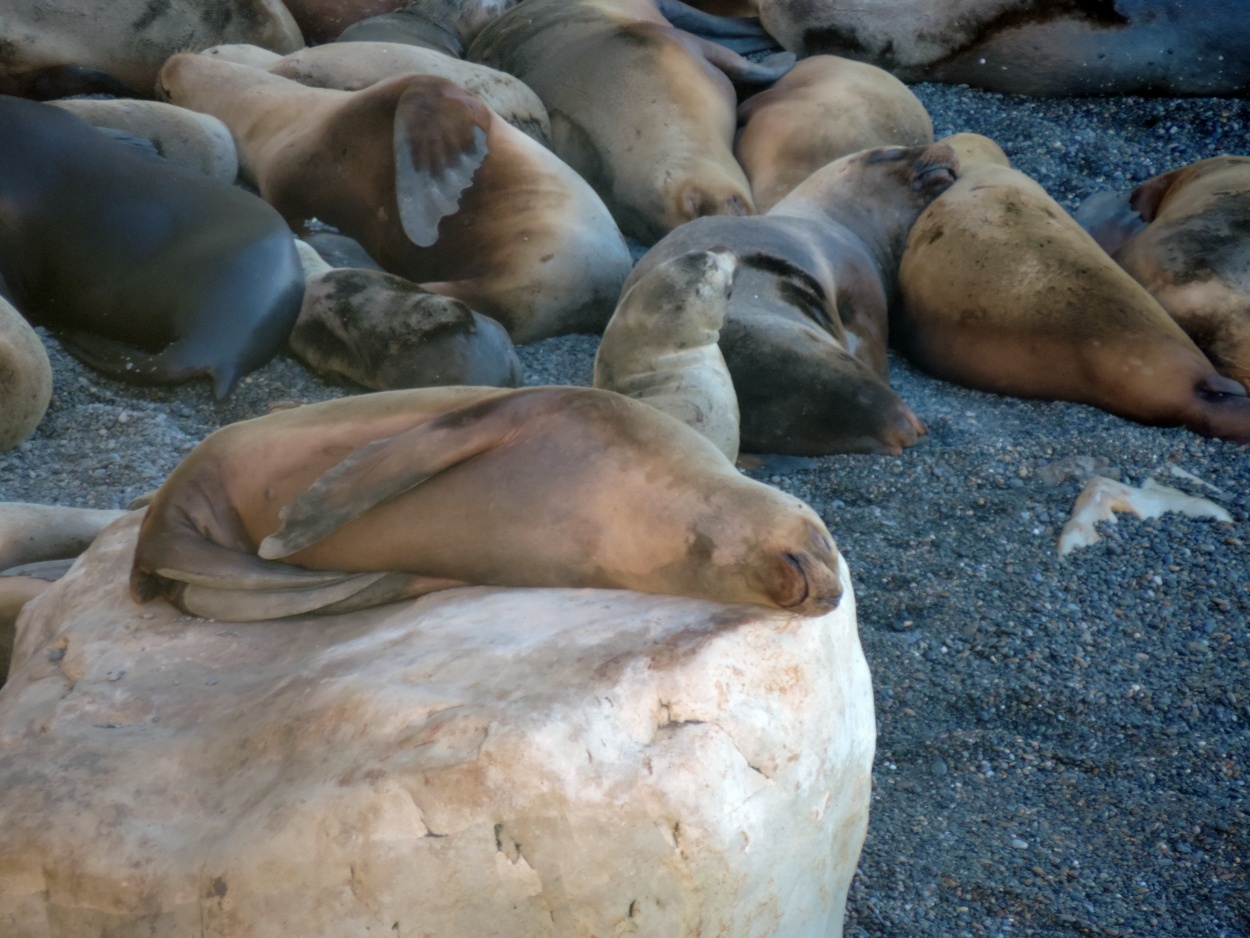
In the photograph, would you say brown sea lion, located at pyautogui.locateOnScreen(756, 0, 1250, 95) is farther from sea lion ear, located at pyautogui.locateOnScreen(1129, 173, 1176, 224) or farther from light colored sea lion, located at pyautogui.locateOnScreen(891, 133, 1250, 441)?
light colored sea lion, located at pyautogui.locateOnScreen(891, 133, 1250, 441)

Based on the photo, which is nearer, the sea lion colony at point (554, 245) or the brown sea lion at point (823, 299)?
the sea lion colony at point (554, 245)

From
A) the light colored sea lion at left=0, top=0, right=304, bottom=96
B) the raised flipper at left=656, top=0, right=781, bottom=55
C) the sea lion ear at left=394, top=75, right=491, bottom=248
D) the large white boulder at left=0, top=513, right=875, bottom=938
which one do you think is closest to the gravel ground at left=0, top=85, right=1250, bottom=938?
the large white boulder at left=0, top=513, right=875, bottom=938

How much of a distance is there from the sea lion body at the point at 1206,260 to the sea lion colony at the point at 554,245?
0.01 m

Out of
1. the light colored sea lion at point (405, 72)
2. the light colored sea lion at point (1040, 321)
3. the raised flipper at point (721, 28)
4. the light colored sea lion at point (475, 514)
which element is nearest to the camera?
the light colored sea lion at point (475, 514)

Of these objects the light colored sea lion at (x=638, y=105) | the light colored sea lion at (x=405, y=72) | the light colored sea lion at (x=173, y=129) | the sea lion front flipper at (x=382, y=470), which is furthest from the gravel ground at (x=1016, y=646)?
the light colored sea lion at (x=405, y=72)

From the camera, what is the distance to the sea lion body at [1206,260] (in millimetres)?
4586

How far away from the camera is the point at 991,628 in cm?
303

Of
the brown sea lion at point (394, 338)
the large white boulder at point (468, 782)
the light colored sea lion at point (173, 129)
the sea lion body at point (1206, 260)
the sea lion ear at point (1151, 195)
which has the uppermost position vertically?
the large white boulder at point (468, 782)

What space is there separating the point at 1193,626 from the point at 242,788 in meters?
2.17

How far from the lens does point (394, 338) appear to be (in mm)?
4109

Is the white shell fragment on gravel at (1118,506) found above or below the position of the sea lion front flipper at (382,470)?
below

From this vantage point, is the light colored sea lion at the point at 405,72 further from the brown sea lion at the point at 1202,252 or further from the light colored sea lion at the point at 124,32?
the brown sea lion at the point at 1202,252

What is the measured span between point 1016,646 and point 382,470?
4.94 feet

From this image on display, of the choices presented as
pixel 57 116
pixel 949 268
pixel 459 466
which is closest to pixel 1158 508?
pixel 949 268
